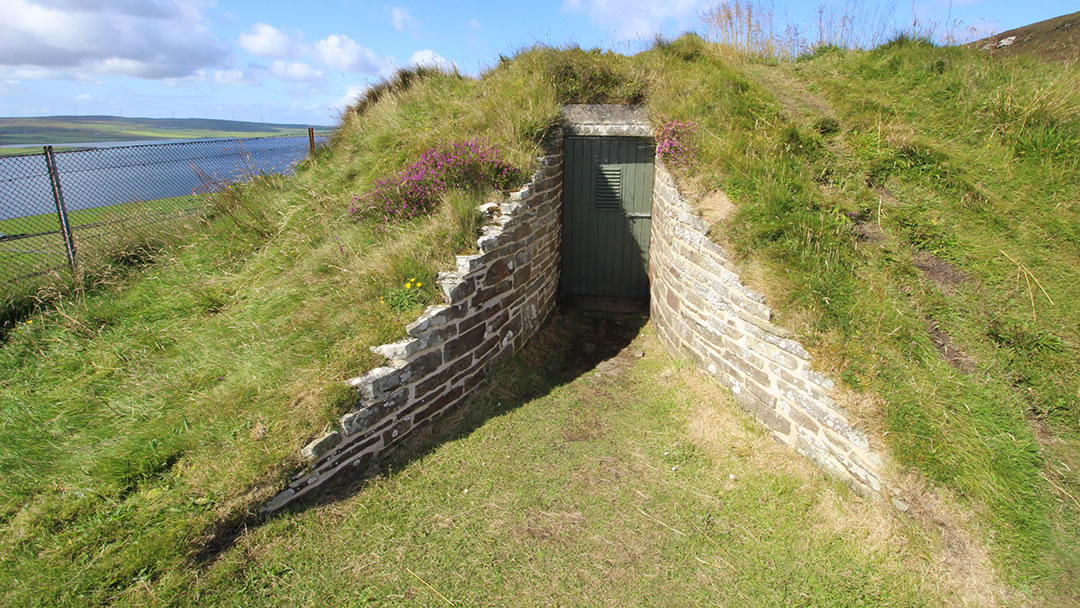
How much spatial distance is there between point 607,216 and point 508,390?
11.0 ft

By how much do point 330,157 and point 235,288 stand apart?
3.66 meters

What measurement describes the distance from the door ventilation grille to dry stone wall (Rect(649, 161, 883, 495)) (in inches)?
37.6

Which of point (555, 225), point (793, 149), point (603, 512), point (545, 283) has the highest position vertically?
point (793, 149)

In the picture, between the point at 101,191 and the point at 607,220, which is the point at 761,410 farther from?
the point at 101,191

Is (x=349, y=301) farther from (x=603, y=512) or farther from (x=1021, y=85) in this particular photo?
(x=1021, y=85)

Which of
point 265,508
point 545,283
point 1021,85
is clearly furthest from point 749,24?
point 265,508

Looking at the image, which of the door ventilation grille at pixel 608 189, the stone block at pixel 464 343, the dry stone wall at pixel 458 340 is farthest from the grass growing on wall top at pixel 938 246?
the stone block at pixel 464 343

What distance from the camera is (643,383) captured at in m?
5.84

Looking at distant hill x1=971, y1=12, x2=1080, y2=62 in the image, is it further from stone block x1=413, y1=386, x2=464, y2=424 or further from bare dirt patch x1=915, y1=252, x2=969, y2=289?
stone block x1=413, y1=386, x2=464, y2=424

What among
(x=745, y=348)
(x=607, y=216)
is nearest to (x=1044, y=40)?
(x=607, y=216)

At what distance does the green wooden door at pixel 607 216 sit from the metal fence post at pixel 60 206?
6504 millimetres

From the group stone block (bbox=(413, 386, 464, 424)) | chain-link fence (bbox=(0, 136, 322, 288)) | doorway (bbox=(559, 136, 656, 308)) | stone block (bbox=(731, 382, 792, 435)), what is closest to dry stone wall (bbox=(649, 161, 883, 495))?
stone block (bbox=(731, 382, 792, 435))

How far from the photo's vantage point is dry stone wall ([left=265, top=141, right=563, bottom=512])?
4156mm

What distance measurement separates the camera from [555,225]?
7254 millimetres
